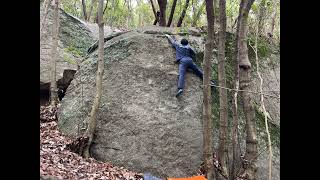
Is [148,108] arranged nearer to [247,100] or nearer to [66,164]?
[247,100]

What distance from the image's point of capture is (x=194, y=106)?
37.8 ft

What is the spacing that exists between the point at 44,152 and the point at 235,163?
5294 millimetres

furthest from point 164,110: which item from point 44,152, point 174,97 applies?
point 44,152

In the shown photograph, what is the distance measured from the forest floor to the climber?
3387 mm

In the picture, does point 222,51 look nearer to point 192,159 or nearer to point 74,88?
point 192,159

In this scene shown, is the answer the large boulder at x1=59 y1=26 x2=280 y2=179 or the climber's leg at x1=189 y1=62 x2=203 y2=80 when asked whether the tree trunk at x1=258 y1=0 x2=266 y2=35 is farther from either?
the climber's leg at x1=189 y1=62 x2=203 y2=80

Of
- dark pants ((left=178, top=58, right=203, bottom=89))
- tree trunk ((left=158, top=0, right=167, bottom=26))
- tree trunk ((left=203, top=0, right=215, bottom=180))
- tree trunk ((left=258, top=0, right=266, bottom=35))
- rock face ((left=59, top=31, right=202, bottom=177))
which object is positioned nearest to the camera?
tree trunk ((left=203, top=0, right=215, bottom=180))

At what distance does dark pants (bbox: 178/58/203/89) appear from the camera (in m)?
11.7

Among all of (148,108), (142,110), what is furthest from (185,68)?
(142,110)

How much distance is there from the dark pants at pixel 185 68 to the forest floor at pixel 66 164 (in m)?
3.37

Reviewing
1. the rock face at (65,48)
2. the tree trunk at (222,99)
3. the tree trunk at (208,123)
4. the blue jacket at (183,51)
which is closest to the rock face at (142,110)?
the blue jacket at (183,51)

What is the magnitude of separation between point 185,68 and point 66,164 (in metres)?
5.17

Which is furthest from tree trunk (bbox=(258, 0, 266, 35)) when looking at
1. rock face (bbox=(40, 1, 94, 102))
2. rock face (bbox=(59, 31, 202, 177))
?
rock face (bbox=(40, 1, 94, 102))

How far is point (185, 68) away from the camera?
470 inches
